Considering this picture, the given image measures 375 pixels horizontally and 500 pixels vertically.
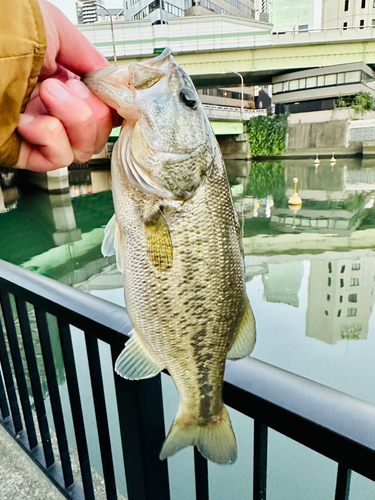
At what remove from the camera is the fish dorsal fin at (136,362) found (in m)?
0.98

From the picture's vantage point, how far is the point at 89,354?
145 cm

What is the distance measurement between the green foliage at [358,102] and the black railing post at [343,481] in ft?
111

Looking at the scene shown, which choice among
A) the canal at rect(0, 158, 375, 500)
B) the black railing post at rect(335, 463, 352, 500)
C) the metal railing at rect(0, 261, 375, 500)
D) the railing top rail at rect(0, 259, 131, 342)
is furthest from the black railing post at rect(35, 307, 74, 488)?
the canal at rect(0, 158, 375, 500)

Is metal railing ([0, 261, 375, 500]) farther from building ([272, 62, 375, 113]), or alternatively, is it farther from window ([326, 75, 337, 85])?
window ([326, 75, 337, 85])

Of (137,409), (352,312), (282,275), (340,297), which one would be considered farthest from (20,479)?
(282,275)

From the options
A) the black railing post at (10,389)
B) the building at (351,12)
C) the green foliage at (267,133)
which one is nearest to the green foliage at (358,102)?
the green foliage at (267,133)

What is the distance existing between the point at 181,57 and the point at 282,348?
2694 cm

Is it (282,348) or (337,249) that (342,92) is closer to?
(337,249)

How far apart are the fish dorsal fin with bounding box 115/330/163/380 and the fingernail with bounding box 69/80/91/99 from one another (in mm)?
619

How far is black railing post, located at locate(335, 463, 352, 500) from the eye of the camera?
0.87 m

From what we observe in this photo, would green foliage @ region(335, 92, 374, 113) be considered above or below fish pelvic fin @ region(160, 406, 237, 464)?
above

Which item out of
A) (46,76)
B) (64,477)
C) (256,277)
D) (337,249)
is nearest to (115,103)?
(46,76)

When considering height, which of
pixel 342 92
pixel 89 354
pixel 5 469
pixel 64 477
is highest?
pixel 342 92

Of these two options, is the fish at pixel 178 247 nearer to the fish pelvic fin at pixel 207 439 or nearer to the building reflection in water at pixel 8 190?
the fish pelvic fin at pixel 207 439
